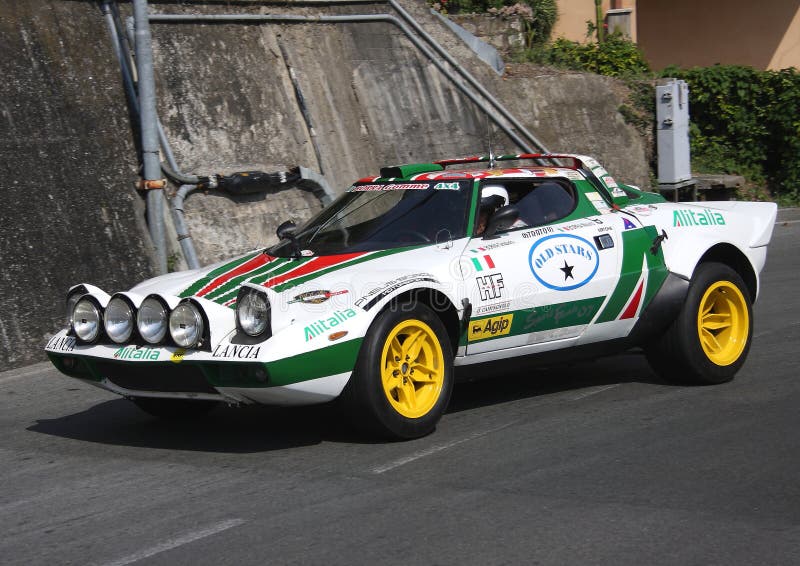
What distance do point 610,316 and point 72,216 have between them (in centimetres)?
554

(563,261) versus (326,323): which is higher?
(326,323)

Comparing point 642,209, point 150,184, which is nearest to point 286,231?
point 642,209

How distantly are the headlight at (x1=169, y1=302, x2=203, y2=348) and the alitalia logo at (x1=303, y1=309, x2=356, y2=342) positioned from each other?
1.95 feet

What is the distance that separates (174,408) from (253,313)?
1.54m

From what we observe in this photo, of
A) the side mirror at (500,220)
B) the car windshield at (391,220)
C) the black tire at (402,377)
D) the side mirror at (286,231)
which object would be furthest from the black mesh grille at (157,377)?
the side mirror at (500,220)

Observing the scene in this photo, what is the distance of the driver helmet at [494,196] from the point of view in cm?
651

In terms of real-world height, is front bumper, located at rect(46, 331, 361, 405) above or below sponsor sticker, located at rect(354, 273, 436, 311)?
below

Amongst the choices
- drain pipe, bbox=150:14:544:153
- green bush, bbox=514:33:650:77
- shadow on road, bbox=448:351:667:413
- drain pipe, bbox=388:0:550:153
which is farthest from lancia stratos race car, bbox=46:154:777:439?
green bush, bbox=514:33:650:77

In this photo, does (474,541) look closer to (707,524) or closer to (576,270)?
(707,524)

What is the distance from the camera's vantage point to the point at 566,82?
17578mm

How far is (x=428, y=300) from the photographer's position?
5.88 m

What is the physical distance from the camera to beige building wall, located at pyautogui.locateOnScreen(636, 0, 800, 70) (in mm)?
25719

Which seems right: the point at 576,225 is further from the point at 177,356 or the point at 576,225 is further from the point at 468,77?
the point at 468,77

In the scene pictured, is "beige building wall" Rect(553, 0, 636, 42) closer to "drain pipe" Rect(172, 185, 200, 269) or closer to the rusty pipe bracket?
"drain pipe" Rect(172, 185, 200, 269)
